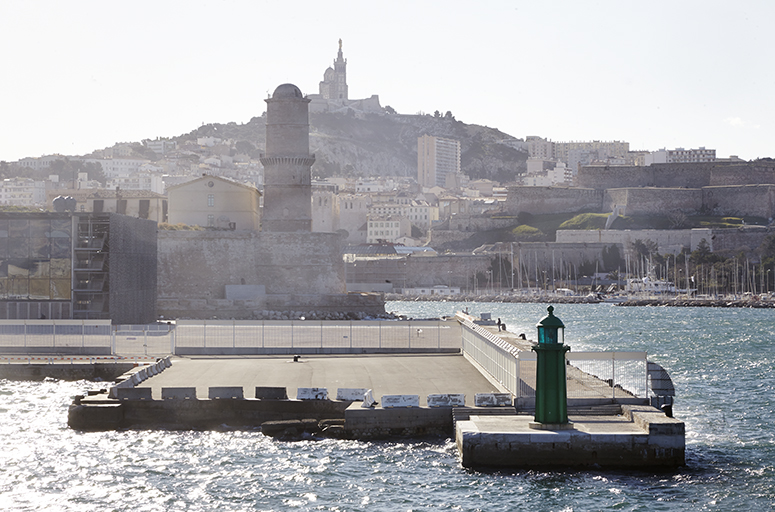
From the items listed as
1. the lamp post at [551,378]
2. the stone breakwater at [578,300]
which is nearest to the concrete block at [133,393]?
the lamp post at [551,378]

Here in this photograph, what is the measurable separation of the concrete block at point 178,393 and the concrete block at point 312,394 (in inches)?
66.6

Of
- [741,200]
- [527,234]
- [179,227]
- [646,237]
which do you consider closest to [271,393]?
[179,227]

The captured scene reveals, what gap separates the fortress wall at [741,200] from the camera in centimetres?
8231

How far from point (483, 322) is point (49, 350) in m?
12.6

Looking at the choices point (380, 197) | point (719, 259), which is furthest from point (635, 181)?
point (380, 197)

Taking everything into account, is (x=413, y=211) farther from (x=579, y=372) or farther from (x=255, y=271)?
(x=579, y=372)

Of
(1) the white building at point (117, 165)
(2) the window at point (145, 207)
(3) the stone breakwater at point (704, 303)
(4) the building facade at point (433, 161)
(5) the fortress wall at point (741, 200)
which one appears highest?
(4) the building facade at point (433, 161)

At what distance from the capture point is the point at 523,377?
1556cm

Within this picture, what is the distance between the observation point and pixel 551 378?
12641mm

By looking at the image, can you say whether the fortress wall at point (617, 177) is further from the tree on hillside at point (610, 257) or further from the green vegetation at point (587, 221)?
the tree on hillside at point (610, 257)

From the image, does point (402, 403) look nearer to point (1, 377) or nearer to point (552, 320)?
point (552, 320)

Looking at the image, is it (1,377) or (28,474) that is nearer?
(28,474)

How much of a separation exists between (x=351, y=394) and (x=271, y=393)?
1282 mm

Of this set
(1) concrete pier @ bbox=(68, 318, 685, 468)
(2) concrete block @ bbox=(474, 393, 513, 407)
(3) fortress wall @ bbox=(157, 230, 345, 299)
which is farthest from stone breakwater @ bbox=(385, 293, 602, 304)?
(2) concrete block @ bbox=(474, 393, 513, 407)
